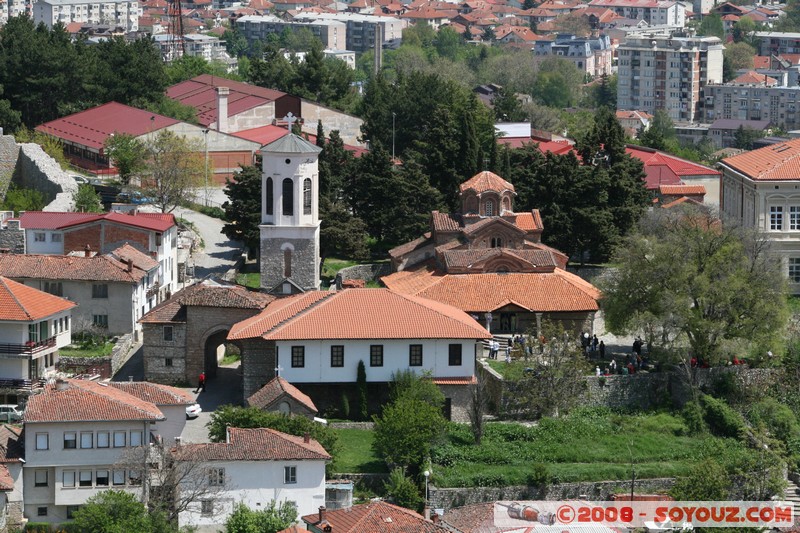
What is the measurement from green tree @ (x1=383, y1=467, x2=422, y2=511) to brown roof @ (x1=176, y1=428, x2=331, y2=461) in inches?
89.7

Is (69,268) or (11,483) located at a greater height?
(69,268)

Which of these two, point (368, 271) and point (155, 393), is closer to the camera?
point (155, 393)

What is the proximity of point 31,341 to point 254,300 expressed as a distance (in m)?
6.96

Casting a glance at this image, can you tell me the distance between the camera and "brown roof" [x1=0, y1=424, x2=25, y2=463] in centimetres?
5853

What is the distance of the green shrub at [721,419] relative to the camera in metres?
66.1

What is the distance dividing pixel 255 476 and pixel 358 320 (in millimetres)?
8818

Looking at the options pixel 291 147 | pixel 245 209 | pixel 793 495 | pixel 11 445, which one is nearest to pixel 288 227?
pixel 291 147

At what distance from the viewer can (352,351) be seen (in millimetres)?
65500

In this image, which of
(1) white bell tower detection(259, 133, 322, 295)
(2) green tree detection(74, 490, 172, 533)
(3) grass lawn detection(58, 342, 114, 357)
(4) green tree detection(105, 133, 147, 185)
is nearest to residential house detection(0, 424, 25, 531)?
(2) green tree detection(74, 490, 172, 533)

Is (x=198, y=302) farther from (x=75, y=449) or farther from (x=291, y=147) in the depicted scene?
(x=75, y=449)

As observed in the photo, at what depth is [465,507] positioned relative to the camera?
59.8 m

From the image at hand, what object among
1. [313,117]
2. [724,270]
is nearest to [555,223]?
[724,270]

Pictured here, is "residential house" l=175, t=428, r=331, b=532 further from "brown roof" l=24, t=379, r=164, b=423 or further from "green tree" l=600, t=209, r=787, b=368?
"green tree" l=600, t=209, r=787, b=368

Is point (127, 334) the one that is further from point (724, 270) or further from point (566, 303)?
point (724, 270)
